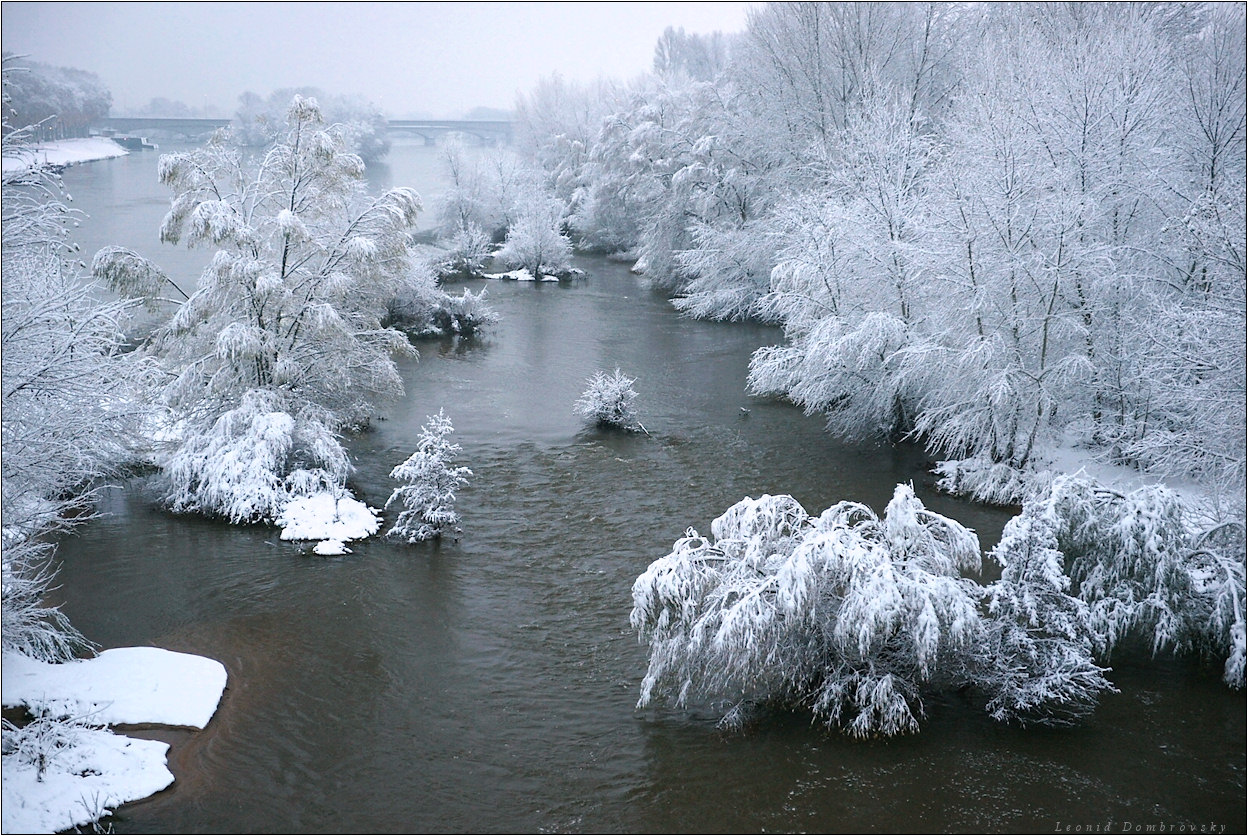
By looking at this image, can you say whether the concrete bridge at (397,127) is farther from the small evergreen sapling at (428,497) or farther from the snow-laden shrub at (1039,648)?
the snow-laden shrub at (1039,648)

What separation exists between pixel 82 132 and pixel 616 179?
31.3 m

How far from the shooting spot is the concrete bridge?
5078cm

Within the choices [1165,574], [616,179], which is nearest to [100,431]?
[1165,574]

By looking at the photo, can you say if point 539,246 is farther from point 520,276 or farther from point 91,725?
point 91,725

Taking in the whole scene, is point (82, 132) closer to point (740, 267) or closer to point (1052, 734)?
point (740, 267)

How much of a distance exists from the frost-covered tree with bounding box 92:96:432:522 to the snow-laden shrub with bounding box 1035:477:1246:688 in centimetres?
1298

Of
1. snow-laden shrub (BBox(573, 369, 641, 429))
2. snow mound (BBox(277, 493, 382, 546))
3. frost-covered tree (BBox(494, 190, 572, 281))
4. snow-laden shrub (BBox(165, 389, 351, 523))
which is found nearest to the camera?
snow mound (BBox(277, 493, 382, 546))

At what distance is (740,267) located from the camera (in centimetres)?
3519

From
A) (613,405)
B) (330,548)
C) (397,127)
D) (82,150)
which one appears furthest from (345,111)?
(330,548)

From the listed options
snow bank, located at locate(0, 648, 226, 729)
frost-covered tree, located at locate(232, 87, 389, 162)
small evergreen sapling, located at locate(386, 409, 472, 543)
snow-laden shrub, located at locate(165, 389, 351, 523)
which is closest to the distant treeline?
frost-covered tree, located at locate(232, 87, 389, 162)

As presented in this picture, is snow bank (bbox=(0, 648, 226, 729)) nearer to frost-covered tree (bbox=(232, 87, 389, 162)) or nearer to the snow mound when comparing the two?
the snow mound

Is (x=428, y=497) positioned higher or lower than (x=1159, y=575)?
lower

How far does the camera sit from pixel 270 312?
17.9m

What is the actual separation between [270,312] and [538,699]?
10.7 m
